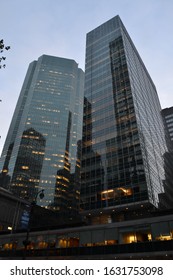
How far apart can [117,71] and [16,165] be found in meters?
112

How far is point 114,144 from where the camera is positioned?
76.8 m

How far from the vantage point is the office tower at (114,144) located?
66250 mm

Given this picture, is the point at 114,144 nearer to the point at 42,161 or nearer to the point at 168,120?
the point at 42,161

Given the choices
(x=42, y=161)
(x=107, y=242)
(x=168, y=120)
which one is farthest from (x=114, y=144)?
(x=168, y=120)

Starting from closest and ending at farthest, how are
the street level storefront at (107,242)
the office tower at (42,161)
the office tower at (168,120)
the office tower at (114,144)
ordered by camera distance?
the street level storefront at (107,242) < the office tower at (114,144) < the office tower at (42,161) < the office tower at (168,120)

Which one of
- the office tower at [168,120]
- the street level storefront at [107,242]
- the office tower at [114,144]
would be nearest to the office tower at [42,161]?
the office tower at [168,120]

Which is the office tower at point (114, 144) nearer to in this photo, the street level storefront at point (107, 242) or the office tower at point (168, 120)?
the street level storefront at point (107, 242)

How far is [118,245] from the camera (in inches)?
1304

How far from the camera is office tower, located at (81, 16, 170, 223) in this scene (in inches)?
2608

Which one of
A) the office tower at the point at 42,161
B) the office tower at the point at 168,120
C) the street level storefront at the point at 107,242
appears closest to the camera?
the street level storefront at the point at 107,242

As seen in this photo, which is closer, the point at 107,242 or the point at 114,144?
the point at 107,242

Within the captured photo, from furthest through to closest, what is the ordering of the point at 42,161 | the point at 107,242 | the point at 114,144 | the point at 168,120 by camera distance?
the point at 42,161, the point at 168,120, the point at 114,144, the point at 107,242

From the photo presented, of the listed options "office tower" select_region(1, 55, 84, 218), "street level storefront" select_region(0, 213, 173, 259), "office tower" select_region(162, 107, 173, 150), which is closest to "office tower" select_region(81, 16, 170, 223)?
"street level storefront" select_region(0, 213, 173, 259)

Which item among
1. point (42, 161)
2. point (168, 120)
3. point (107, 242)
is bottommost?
point (107, 242)
